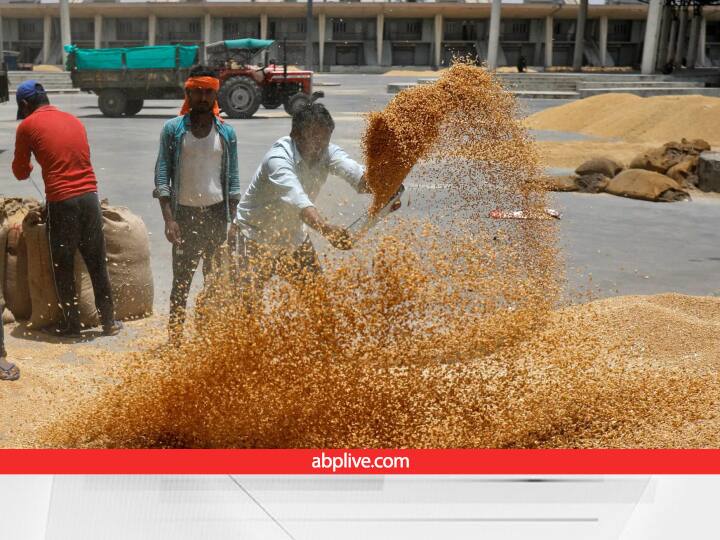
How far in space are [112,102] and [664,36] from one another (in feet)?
77.6

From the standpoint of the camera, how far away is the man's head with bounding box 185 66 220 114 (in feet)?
11.5

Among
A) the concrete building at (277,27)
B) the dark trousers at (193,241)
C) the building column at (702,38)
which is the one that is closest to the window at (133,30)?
the concrete building at (277,27)

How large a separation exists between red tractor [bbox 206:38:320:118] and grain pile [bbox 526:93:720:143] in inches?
229

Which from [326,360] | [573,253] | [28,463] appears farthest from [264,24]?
[573,253]

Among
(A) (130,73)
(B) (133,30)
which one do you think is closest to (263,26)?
(B) (133,30)

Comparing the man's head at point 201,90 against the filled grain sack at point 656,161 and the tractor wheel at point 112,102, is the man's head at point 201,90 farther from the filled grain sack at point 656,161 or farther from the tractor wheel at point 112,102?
the filled grain sack at point 656,161

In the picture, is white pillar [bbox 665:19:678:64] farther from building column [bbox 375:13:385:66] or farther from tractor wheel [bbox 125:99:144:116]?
building column [bbox 375:13:385:66]

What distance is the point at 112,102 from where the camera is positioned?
6.72 m

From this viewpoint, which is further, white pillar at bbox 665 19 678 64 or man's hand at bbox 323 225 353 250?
white pillar at bbox 665 19 678 64

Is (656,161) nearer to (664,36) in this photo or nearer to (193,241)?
(193,241)

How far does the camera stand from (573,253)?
6.04m

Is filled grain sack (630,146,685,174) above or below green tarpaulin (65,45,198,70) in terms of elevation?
below

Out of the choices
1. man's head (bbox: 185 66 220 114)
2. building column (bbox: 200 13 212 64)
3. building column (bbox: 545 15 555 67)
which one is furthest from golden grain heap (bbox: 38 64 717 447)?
building column (bbox: 545 15 555 67)

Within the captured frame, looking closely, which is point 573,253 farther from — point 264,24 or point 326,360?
point 326,360
